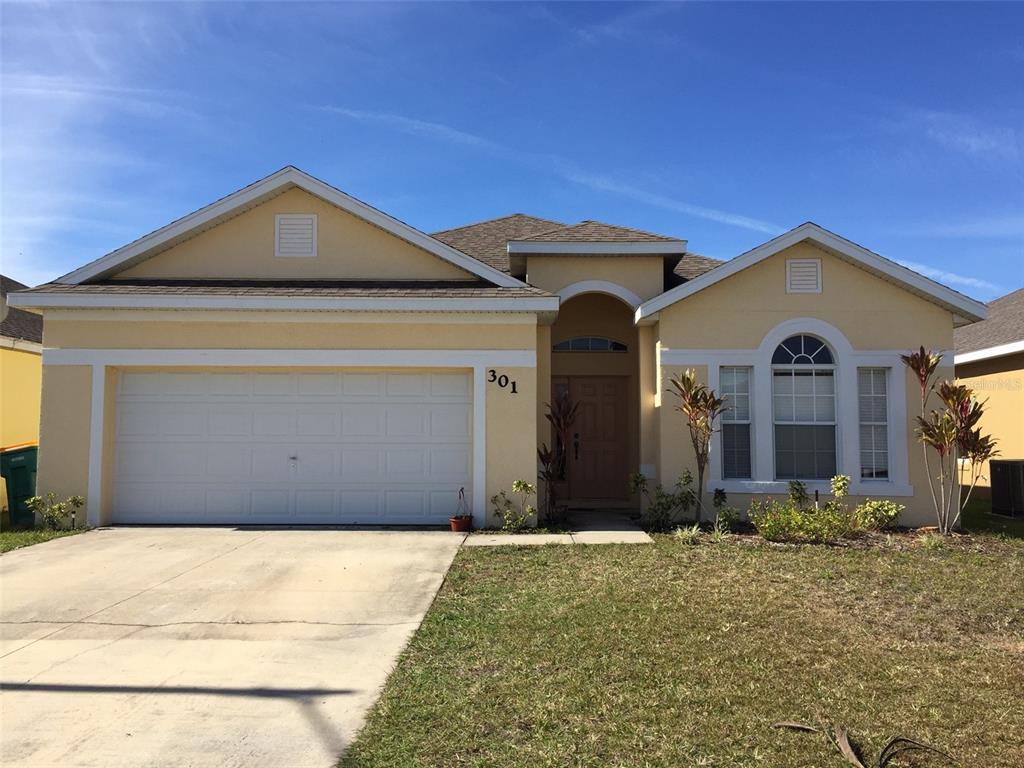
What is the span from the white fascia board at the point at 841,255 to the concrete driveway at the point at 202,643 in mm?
5325

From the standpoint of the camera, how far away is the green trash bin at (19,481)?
11.1m

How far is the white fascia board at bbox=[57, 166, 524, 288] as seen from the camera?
11438mm

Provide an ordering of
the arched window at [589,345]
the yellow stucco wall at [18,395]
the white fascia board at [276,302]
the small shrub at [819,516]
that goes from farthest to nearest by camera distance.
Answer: the yellow stucco wall at [18,395], the arched window at [589,345], the white fascia board at [276,302], the small shrub at [819,516]

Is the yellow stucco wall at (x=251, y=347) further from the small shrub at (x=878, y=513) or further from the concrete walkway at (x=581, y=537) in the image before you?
the small shrub at (x=878, y=513)

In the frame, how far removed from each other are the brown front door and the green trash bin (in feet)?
29.7

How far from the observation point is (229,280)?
11617 millimetres

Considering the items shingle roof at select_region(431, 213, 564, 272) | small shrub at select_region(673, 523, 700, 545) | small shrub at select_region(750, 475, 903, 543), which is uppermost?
shingle roof at select_region(431, 213, 564, 272)

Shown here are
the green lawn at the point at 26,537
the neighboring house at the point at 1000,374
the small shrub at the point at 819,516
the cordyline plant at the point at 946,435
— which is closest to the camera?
the green lawn at the point at 26,537

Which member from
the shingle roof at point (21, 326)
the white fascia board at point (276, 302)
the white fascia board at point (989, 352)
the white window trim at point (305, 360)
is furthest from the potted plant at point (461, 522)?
the white fascia board at point (989, 352)

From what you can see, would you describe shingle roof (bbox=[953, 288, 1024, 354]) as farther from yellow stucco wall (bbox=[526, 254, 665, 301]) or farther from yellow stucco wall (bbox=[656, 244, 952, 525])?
yellow stucco wall (bbox=[526, 254, 665, 301])

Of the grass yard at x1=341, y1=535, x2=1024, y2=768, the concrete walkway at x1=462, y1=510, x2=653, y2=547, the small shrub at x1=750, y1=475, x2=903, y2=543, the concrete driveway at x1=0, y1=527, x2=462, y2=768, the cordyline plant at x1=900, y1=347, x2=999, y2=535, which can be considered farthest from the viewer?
the cordyline plant at x1=900, y1=347, x2=999, y2=535

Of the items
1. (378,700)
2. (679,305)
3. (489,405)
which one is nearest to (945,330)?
(679,305)

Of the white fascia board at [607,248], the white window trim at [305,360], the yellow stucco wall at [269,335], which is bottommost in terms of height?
the white window trim at [305,360]

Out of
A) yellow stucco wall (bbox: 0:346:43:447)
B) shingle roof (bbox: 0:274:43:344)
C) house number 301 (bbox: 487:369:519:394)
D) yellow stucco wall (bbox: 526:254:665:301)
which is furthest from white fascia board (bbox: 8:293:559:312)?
yellow stucco wall (bbox: 0:346:43:447)
